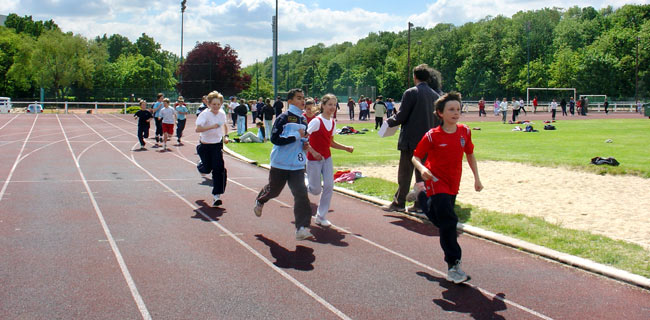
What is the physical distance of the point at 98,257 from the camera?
6.32 m

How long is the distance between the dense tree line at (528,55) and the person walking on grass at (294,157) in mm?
52778

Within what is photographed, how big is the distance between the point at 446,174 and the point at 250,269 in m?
2.22

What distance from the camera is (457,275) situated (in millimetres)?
5469

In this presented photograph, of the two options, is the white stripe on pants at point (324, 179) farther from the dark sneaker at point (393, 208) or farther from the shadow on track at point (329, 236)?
the dark sneaker at point (393, 208)

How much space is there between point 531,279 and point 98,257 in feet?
15.0

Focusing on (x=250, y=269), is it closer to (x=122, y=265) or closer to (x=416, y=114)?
(x=122, y=265)

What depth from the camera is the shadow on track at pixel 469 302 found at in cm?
477

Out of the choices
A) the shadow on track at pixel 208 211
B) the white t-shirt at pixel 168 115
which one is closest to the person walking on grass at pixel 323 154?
the shadow on track at pixel 208 211

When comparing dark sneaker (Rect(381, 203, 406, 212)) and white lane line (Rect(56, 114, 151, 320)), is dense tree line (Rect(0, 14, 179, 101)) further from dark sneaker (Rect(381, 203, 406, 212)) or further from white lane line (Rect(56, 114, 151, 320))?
dark sneaker (Rect(381, 203, 406, 212))

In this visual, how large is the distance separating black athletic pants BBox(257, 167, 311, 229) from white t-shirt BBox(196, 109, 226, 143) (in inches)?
96.6

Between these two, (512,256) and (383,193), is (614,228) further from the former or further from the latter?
(383,193)

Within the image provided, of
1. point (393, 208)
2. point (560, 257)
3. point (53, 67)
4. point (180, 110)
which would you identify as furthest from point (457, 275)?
point (53, 67)

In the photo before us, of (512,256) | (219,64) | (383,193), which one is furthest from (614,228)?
(219,64)

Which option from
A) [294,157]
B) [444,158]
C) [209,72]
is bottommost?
[294,157]
